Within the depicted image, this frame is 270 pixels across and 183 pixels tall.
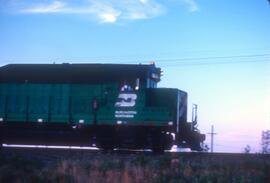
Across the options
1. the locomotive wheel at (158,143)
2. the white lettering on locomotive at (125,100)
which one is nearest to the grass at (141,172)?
the locomotive wheel at (158,143)

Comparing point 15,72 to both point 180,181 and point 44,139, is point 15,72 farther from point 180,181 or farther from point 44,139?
point 180,181

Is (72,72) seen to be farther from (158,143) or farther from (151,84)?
(158,143)

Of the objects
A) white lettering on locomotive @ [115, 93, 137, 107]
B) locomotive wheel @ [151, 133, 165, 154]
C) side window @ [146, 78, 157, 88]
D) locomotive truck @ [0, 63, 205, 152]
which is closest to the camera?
locomotive wheel @ [151, 133, 165, 154]

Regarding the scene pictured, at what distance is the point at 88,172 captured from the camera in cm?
1178

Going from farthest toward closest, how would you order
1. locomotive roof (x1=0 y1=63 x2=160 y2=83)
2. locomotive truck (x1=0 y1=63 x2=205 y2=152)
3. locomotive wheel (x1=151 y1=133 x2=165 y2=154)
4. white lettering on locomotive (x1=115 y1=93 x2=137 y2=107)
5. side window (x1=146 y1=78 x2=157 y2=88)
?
side window (x1=146 y1=78 x2=157 y2=88) < locomotive roof (x1=0 y1=63 x2=160 y2=83) < white lettering on locomotive (x1=115 y1=93 x2=137 y2=107) < locomotive truck (x1=0 y1=63 x2=205 y2=152) < locomotive wheel (x1=151 y1=133 x2=165 y2=154)

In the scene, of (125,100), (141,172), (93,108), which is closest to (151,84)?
(125,100)

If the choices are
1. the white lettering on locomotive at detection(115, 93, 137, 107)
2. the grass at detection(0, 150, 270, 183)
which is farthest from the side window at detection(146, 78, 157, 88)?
the grass at detection(0, 150, 270, 183)

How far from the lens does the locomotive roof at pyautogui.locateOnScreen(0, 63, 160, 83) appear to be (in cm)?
2258

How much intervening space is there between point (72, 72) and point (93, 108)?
91.0 inches

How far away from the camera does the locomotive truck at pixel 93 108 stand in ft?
72.0

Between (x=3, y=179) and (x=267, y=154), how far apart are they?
8.87m

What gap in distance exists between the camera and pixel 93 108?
75.2 feet

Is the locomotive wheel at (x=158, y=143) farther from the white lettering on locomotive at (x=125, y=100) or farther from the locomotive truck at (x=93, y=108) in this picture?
the white lettering on locomotive at (x=125, y=100)

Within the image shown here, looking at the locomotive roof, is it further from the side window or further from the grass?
the grass
